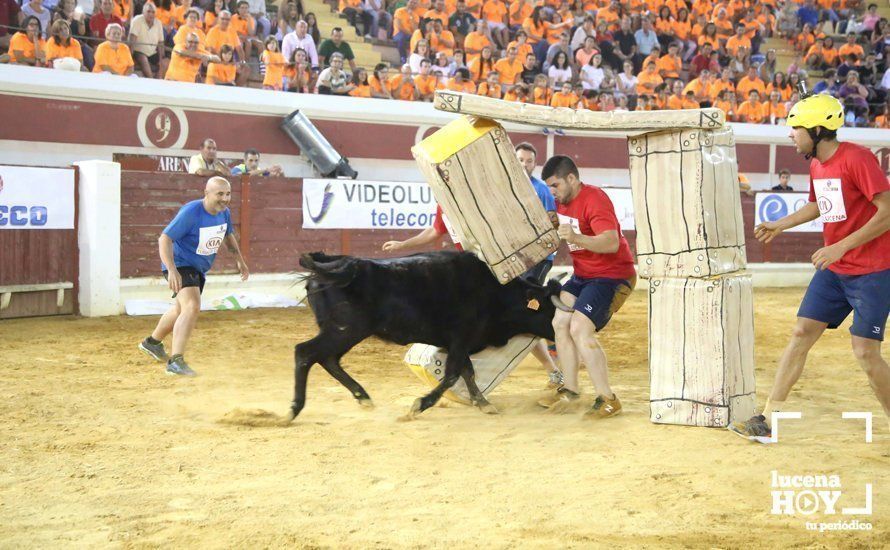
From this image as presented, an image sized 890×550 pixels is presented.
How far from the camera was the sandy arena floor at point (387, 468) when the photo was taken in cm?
351

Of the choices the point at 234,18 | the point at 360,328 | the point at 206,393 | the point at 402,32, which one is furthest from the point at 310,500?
the point at 402,32

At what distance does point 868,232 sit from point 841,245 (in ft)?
0.46

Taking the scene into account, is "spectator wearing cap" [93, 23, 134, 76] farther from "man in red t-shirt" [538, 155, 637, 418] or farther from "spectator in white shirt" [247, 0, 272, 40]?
"man in red t-shirt" [538, 155, 637, 418]

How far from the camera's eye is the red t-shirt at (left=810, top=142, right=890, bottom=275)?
461cm

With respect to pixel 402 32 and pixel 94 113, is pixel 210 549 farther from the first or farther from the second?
pixel 402 32

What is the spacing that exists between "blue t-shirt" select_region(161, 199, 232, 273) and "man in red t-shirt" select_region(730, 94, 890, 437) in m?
4.07

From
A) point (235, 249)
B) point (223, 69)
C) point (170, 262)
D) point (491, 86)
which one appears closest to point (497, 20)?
point (491, 86)

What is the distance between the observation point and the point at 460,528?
3.55 meters

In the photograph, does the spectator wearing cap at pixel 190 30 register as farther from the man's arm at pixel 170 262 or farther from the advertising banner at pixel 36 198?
the man's arm at pixel 170 262

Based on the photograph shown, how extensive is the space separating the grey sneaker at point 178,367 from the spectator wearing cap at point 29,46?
639 cm

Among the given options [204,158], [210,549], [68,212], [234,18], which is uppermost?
[234,18]

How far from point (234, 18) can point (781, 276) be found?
400 inches

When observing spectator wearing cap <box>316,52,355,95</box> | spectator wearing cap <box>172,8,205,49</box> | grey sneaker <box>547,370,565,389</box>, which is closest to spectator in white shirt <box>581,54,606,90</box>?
spectator wearing cap <box>316,52,355,95</box>

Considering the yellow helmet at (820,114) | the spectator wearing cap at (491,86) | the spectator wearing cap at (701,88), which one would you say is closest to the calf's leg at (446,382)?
the yellow helmet at (820,114)
